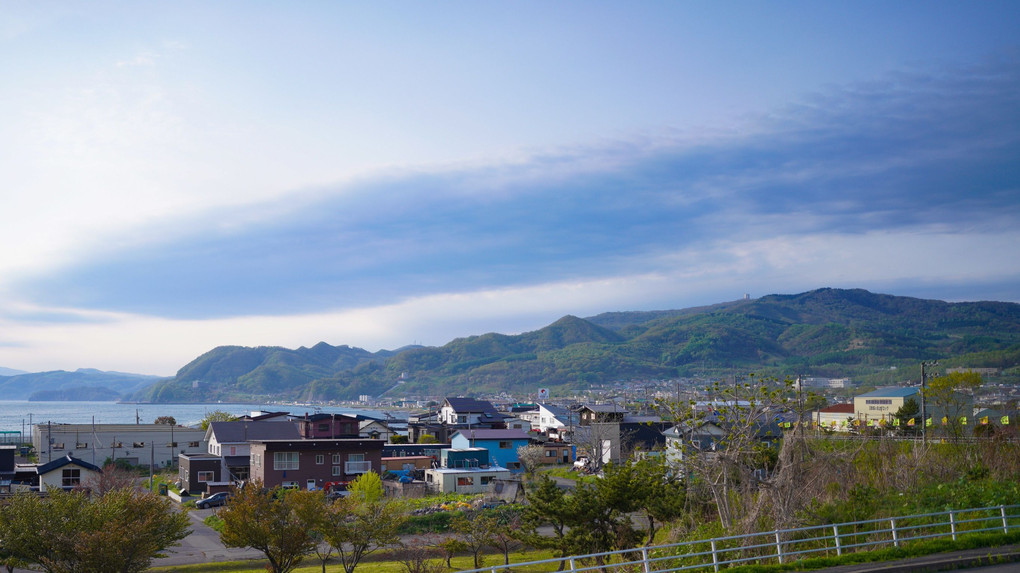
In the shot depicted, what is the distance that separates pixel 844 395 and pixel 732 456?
111878 mm

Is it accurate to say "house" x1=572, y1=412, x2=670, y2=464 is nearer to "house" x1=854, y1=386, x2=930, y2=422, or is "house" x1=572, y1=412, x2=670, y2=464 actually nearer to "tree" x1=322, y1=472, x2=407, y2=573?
"house" x1=854, y1=386, x2=930, y2=422

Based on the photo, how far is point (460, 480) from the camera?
144 ft

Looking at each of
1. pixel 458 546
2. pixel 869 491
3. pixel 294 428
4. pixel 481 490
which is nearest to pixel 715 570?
pixel 869 491

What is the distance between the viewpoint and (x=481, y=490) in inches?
1734

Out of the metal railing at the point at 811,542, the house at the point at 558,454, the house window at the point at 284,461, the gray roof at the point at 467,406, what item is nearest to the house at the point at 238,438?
the house window at the point at 284,461

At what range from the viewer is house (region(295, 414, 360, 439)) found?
5469 centimetres

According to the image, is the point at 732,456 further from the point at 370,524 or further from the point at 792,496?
the point at 370,524

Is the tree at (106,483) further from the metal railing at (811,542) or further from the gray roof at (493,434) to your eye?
the metal railing at (811,542)

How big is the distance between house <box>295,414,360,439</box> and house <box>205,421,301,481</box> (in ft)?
6.10

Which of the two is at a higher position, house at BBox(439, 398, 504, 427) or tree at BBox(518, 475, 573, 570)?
tree at BBox(518, 475, 573, 570)

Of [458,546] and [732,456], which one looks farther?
[458,546]

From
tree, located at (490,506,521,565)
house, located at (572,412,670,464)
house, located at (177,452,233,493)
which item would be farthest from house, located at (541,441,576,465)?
tree, located at (490,506,521,565)

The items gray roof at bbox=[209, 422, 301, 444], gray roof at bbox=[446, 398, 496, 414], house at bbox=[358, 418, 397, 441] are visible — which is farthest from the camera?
gray roof at bbox=[446, 398, 496, 414]

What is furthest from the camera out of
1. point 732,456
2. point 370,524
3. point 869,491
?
point 370,524
